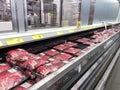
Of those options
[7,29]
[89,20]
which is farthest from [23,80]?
[89,20]

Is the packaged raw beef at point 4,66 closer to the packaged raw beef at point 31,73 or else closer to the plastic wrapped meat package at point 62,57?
the packaged raw beef at point 31,73

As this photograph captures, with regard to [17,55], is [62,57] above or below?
below

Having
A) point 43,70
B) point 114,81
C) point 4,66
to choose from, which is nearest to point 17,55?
point 4,66

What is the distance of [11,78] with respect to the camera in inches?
35.4

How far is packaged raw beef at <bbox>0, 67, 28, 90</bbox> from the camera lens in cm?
84

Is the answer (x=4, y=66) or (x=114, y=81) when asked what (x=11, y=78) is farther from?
(x=114, y=81)

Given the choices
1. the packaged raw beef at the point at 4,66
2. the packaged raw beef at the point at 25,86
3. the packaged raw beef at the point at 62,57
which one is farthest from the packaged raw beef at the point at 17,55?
the packaged raw beef at the point at 62,57

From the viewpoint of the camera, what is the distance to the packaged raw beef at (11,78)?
33.0 inches

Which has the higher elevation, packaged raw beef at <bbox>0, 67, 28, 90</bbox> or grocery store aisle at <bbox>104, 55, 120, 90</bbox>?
packaged raw beef at <bbox>0, 67, 28, 90</bbox>

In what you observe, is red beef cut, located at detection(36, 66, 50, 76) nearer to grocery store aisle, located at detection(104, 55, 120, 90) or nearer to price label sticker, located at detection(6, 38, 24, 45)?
price label sticker, located at detection(6, 38, 24, 45)

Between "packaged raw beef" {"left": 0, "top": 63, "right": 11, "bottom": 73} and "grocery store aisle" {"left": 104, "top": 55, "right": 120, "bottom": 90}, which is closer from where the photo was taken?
"packaged raw beef" {"left": 0, "top": 63, "right": 11, "bottom": 73}

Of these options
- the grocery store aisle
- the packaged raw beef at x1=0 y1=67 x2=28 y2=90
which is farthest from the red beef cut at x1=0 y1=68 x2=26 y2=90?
the grocery store aisle

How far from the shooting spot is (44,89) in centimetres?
62

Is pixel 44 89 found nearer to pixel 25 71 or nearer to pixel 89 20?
pixel 25 71
